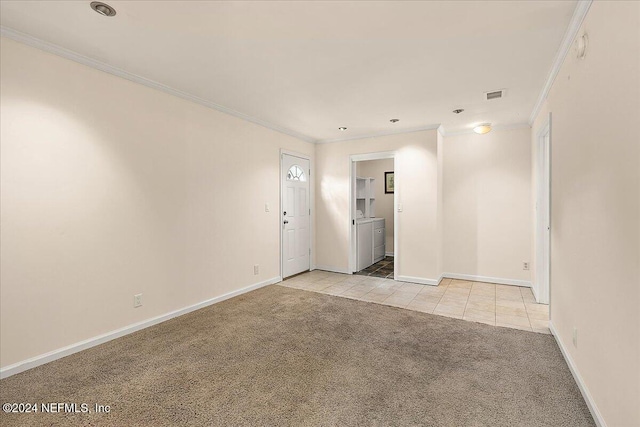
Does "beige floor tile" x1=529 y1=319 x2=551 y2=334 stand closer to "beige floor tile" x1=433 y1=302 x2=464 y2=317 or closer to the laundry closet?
"beige floor tile" x1=433 y1=302 x2=464 y2=317

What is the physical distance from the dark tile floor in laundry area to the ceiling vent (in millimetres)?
3112

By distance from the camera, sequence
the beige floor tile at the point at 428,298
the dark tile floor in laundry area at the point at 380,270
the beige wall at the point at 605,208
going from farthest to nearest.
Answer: the dark tile floor in laundry area at the point at 380,270
the beige floor tile at the point at 428,298
the beige wall at the point at 605,208

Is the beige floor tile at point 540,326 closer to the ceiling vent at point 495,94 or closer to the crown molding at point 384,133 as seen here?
the ceiling vent at point 495,94

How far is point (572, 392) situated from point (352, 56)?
291 centimetres

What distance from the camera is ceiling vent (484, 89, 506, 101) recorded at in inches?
128

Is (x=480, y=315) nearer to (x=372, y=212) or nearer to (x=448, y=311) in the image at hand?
(x=448, y=311)

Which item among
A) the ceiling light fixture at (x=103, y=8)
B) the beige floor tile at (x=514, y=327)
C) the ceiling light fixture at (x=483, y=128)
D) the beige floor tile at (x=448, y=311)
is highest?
the ceiling light fixture at (x=103, y=8)

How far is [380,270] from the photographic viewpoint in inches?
229

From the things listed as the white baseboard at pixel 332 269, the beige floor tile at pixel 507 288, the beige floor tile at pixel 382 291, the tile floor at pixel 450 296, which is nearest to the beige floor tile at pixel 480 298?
the tile floor at pixel 450 296

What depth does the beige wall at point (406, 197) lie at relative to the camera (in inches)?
185

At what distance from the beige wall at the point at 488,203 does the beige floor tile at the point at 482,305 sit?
1149 millimetres

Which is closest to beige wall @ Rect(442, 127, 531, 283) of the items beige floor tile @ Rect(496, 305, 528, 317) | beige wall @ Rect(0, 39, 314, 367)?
beige floor tile @ Rect(496, 305, 528, 317)

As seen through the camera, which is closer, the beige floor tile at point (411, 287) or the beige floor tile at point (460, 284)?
the beige floor tile at point (411, 287)

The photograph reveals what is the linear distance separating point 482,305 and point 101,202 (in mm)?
4338
